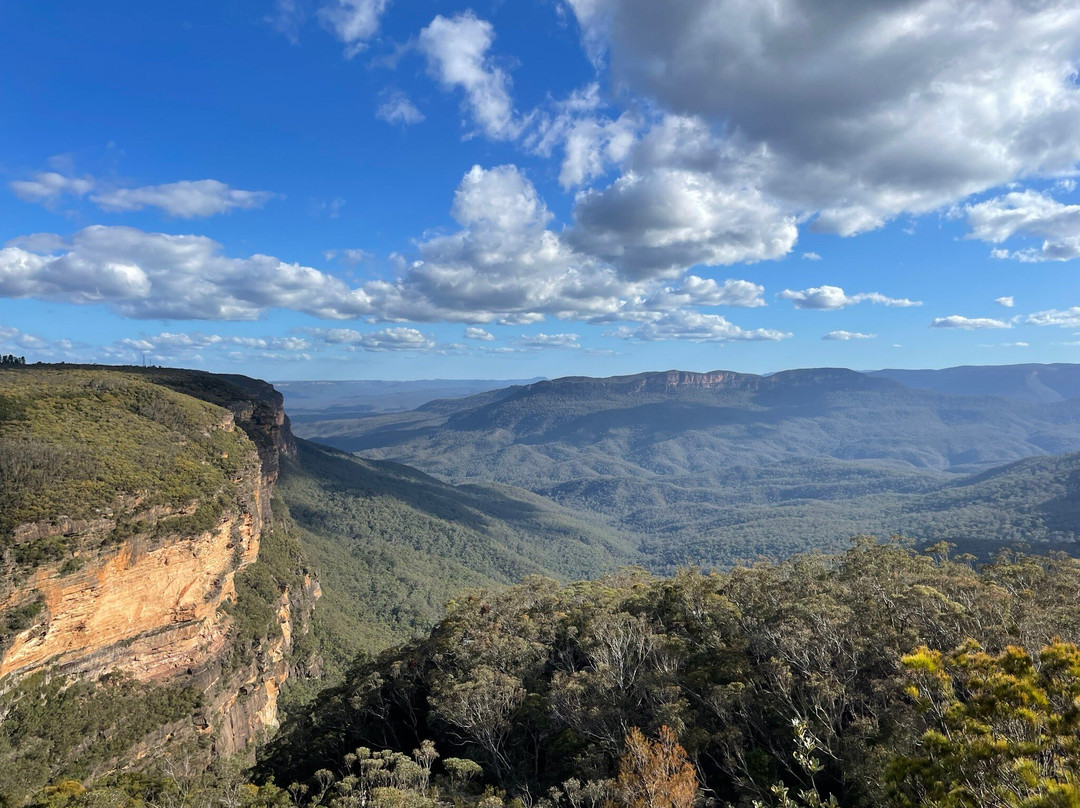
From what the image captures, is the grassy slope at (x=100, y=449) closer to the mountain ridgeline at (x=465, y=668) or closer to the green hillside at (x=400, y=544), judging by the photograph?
the mountain ridgeline at (x=465, y=668)

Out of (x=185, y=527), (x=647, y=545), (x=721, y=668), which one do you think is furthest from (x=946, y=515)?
(x=185, y=527)

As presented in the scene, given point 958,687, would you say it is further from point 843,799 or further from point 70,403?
point 70,403

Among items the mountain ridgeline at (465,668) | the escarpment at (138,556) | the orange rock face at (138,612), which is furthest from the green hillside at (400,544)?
the orange rock face at (138,612)

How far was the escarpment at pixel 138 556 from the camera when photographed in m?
31.0

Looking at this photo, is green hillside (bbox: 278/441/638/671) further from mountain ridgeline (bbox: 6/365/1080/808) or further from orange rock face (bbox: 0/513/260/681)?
orange rock face (bbox: 0/513/260/681)

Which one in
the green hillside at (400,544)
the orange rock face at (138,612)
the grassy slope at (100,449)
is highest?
the grassy slope at (100,449)

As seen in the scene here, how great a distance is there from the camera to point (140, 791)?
2108 cm

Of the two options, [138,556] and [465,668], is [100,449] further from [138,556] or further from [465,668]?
[465,668]

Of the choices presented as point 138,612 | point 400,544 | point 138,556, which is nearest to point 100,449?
point 138,556

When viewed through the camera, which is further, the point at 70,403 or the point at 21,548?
the point at 70,403

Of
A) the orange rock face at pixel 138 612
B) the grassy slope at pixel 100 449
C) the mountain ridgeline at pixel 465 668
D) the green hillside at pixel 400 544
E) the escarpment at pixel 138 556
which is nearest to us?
the mountain ridgeline at pixel 465 668

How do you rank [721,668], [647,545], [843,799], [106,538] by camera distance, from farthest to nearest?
1. [647,545]
2. [106,538]
3. [721,668]
4. [843,799]

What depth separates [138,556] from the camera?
3566cm

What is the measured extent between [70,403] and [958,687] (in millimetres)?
65098
